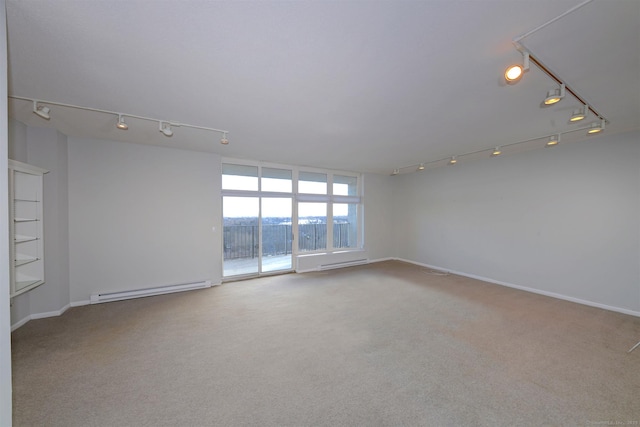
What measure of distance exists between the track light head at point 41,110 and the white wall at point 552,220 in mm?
7057

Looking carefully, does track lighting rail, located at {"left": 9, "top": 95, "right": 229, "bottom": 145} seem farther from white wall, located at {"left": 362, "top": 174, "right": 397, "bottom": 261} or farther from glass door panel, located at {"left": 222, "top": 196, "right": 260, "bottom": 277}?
white wall, located at {"left": 362, "top": 174, "right": 397, "bottom": 261}

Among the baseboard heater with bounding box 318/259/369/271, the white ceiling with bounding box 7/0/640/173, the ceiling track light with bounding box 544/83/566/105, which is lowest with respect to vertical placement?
the baseboard heater with bounding box 318/259/369/271

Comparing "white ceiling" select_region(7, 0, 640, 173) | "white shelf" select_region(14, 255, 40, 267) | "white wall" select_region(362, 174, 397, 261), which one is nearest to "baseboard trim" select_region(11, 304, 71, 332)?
"white shelf" select_region(14, 255, 40, 267)

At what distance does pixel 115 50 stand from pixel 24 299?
3705 millimetres

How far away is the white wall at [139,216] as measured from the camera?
3729 mm

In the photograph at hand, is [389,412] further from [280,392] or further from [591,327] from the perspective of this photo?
[591,327]

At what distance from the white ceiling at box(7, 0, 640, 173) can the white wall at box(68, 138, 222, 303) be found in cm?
78

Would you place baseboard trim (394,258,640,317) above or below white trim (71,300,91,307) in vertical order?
below

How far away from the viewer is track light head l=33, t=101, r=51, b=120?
8.05 feet

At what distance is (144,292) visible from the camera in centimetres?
407

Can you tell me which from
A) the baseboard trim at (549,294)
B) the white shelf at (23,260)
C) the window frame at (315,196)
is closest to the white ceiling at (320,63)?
the white shelf at (23,260)

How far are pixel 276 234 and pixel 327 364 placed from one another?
3664 mm

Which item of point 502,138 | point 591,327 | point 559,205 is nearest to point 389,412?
point 591,327

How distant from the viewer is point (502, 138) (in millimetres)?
3730
